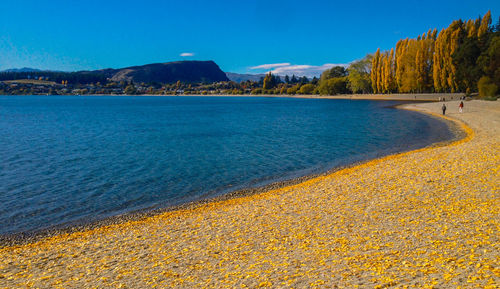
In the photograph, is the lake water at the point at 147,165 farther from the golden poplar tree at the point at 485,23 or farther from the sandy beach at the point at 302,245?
the golden poplar tree at the point at 485,23

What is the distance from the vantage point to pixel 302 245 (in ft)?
29.2

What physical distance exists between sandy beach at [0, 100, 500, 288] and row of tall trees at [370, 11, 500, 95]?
63.8m

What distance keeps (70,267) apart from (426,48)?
106460 millimetres

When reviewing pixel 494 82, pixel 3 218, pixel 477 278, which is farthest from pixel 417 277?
pixel 494 82

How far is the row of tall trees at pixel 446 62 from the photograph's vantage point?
66.2 m

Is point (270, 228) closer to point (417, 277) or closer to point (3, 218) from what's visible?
point (417, 277)

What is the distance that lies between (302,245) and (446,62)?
311 feet

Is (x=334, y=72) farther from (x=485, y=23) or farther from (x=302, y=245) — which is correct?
(x=302, y=245)

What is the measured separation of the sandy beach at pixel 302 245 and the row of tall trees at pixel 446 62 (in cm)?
6385

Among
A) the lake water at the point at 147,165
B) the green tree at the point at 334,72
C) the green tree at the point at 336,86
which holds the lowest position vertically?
the lake water at the point at 147,165

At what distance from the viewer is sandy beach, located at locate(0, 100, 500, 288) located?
23.2 feet

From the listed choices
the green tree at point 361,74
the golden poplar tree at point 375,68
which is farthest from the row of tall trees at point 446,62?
the green tree at point 361,74

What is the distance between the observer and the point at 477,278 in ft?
20.7

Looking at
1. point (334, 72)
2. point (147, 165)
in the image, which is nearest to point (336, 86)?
point (334, 72)
